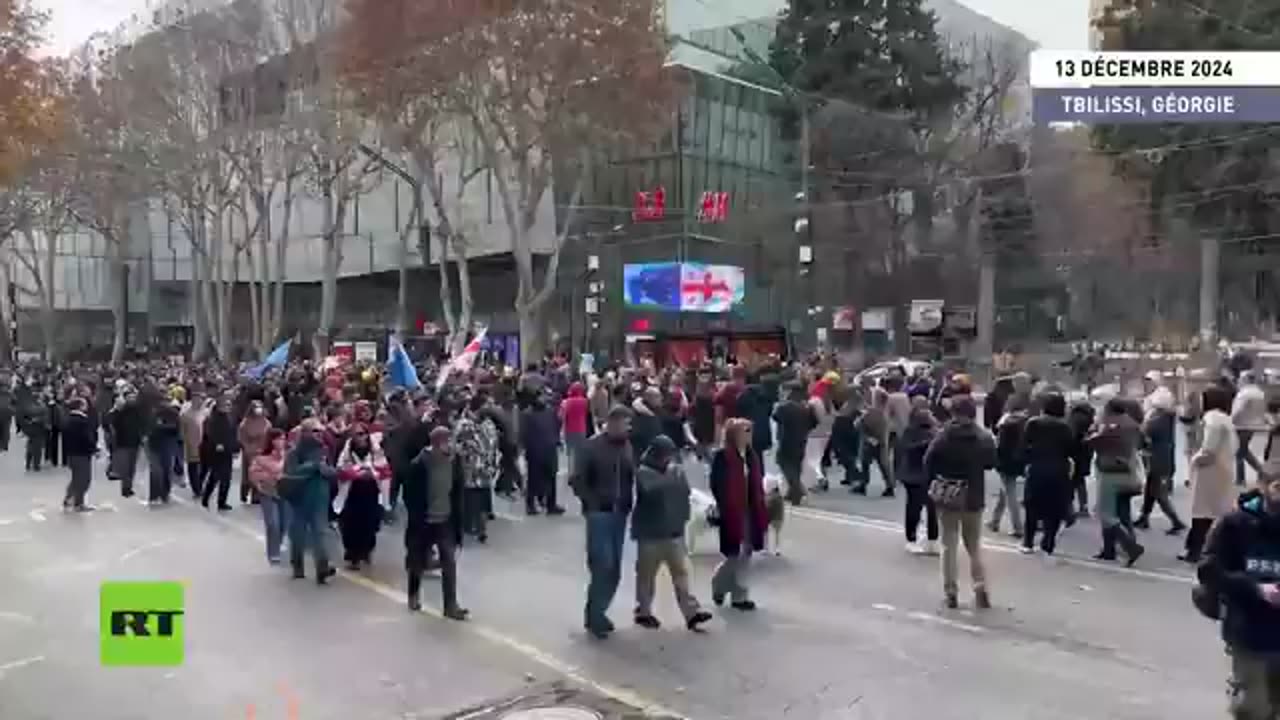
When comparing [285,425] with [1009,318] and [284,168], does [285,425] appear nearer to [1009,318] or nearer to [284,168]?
[284,168]

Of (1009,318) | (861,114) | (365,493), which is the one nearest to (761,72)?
(861,114)

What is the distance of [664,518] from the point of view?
933 cm

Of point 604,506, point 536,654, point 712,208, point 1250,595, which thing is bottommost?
point 536,654

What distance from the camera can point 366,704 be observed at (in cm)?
783

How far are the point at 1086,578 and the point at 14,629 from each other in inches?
358

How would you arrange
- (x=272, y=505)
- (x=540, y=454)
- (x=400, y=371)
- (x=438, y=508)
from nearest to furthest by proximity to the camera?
(x=438, y=508), (x=272, y=505), (x=540, y=454), (x=400, y=371)

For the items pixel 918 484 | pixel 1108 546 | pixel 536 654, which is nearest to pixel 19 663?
pixel 536 654

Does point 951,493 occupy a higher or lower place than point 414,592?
higher

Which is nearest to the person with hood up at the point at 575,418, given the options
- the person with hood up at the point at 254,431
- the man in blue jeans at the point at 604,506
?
the person with hood up at the point at 254,431

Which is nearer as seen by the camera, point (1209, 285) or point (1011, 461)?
point (1011, 461)

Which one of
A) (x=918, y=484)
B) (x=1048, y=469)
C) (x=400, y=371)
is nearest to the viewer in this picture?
(x=1048, y=469)

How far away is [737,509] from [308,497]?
176 inches

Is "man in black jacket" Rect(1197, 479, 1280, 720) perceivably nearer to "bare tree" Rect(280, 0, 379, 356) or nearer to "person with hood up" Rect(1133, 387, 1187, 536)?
"person with hood up" Rect(1133, 387, 1187, 536)

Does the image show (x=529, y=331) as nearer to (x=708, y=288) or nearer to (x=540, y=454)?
(x=708, y=288)
